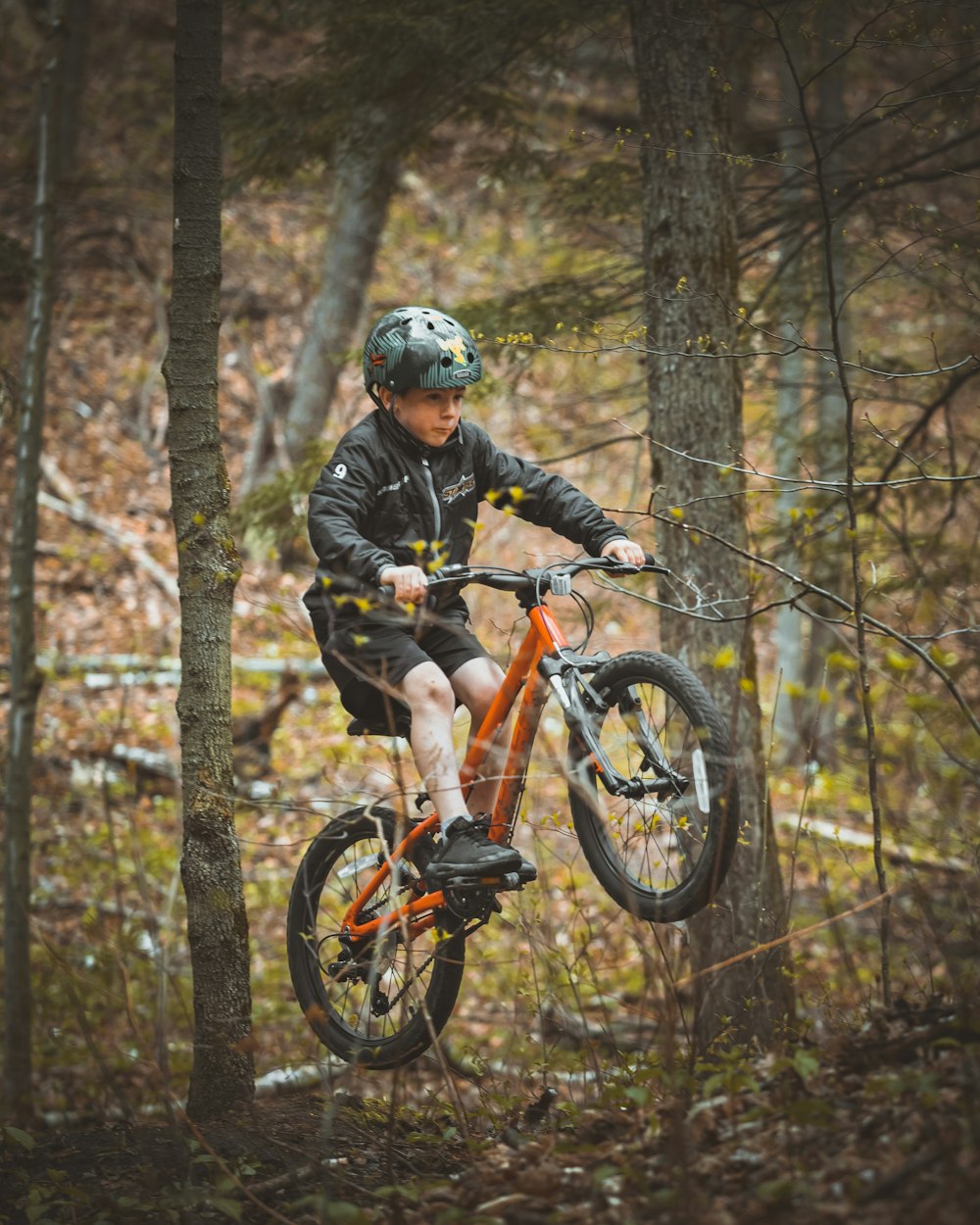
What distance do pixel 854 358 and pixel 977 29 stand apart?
4717mm

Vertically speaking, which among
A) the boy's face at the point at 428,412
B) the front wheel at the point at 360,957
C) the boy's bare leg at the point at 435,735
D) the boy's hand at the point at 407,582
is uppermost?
the boy's face at the point at 428,412

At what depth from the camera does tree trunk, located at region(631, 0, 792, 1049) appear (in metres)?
4.88

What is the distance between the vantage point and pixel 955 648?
1123cm

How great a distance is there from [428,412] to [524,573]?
75cm

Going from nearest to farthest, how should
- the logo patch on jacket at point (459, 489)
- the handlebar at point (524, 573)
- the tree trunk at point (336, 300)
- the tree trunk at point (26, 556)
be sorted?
the handlebar at point (524, 573)
the logo patch on jacket at point (459, 489)
the tree trunk at point (26, 556)
the tree trunk at point (336, 300)

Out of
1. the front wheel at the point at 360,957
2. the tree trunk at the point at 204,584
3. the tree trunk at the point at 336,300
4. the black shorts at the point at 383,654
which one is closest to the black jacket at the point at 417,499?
the black shorts at the point at 383,654

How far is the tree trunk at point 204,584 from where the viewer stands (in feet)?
13.3

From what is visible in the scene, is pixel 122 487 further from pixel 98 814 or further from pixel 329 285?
pixel 98 814

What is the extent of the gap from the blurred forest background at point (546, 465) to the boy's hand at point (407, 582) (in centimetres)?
38

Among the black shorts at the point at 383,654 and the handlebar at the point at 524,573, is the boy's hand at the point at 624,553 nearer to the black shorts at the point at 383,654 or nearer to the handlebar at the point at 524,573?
the handlebar at the point at 524,573

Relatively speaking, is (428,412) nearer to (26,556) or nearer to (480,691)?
(480,691)

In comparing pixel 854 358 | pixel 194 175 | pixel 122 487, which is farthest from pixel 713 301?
pixel 122 487

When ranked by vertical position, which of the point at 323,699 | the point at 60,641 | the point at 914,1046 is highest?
the point at 60,641

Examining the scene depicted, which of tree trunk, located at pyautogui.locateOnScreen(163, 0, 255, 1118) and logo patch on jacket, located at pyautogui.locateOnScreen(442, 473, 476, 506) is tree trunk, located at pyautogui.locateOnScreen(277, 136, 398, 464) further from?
logo patch on jacket, located at pyautogui.locateOnScreen(442, 473, 476, 506)
